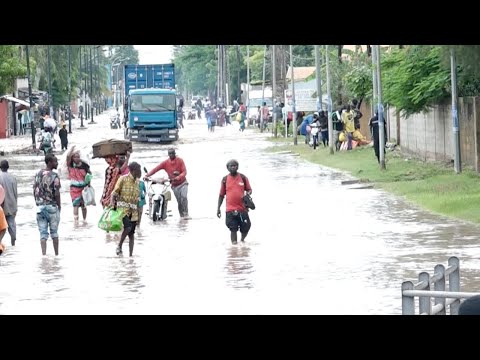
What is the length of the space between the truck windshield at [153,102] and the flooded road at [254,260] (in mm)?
28768

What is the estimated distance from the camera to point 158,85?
66.4 meters

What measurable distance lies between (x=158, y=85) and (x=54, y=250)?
153 ft

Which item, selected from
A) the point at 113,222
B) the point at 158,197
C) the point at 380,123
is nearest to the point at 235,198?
the point at 113,222

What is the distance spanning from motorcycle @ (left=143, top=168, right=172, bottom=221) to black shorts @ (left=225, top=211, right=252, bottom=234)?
4.04 meters

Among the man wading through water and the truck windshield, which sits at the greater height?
the truck windshield

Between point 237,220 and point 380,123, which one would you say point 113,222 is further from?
point 380,123

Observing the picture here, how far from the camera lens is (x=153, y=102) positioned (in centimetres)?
5959

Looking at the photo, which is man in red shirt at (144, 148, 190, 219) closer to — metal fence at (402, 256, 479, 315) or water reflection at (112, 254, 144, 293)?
water reflection at (112, 254, 144, 293)

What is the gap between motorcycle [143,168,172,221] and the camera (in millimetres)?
24703

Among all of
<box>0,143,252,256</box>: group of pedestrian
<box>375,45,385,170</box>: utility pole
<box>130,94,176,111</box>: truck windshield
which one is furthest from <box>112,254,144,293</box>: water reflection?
<box>130,94,176,111</box>: truck windshield

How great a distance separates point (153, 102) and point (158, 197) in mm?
35091
